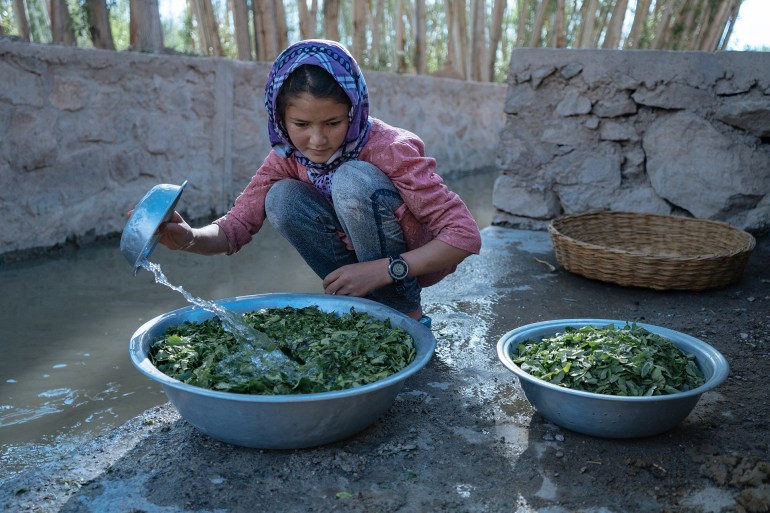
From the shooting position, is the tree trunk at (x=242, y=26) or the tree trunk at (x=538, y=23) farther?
the tree trunk at (x=538, y=23)

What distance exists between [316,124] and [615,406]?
0.97 meters

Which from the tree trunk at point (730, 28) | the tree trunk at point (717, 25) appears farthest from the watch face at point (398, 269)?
the tree trunk at point (730, 28)

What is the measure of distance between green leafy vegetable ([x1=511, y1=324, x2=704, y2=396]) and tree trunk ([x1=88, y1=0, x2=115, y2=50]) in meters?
3.28

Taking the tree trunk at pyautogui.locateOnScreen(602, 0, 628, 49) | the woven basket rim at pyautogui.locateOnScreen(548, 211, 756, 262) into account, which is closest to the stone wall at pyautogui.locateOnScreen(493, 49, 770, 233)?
the woven basket rim at pyautogui.locateOnScreen(548, 211, 756, 262)

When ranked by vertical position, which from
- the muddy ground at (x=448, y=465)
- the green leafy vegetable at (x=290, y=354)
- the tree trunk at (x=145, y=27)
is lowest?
the muddy ground at (x=448, y=465)

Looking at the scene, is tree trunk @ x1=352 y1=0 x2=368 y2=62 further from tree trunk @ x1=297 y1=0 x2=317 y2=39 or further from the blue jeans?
the blue jeans

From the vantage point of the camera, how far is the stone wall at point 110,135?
314cm

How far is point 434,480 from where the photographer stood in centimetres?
136

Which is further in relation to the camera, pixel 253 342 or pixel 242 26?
pixel 242 26

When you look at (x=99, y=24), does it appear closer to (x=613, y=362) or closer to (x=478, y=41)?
(x=613, y=362)

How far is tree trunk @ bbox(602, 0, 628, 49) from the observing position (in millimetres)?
6566

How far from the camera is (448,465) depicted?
4.66 ft

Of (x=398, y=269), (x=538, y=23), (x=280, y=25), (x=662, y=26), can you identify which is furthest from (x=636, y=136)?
(x=662, y=26)

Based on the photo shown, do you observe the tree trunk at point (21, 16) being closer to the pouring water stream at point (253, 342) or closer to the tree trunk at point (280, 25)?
the tree trunk at point (280, 25)
